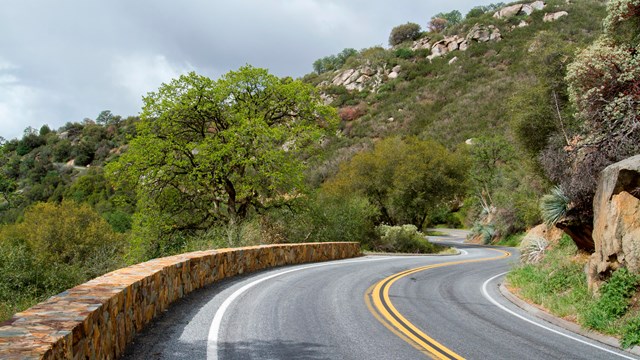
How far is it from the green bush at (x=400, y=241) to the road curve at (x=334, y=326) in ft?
65.0

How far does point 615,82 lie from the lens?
14.2m

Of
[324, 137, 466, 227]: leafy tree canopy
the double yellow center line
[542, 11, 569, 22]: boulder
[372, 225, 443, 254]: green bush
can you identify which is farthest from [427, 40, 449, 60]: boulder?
the double yellow center line

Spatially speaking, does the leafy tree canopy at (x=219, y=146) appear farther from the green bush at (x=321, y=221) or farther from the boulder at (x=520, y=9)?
the boulder at (x=520, y=9)

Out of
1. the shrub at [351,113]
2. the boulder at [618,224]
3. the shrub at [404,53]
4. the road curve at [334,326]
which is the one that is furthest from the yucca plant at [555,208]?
the shrub at [404,53]

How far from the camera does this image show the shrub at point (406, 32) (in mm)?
131875

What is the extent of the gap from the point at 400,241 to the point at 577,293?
2331 cm

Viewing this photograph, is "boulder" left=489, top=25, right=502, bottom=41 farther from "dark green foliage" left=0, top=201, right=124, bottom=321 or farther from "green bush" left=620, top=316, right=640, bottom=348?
"green bush" left=620, top=316, right=640, bottom=348

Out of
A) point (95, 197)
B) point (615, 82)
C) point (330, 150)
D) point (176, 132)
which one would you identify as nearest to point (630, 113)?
point (615, 82)

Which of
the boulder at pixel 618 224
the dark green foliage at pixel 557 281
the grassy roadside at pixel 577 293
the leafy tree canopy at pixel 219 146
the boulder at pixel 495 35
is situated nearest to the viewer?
the grassy roadside at pixel 577 293

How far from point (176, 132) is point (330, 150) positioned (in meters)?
52.8

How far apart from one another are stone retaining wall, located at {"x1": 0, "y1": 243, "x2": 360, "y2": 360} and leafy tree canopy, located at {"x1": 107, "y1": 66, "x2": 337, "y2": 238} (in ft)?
38.8

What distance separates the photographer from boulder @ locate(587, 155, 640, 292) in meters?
9.24

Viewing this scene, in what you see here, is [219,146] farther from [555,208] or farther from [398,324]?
[398,324]

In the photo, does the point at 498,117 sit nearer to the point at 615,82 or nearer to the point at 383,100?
the point at 383,100
